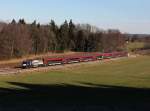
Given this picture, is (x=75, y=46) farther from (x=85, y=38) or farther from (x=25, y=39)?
(x=25, y=39)

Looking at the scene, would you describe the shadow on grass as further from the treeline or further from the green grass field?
the treeline

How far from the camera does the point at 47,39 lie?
4779 inches

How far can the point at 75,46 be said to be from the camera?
5664 inches

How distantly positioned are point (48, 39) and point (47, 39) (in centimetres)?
145

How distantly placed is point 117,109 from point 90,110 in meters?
1.00

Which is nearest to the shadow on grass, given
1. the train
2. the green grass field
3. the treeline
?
the green grass field

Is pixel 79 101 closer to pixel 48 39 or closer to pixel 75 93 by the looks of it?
pixel 75 93

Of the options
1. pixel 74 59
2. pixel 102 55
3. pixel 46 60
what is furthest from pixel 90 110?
pixel 102 55

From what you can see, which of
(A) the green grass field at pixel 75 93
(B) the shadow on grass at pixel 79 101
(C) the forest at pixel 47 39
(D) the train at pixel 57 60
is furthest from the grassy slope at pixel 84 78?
(C) the forest at pixel 47 39

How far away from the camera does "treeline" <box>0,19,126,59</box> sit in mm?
96250

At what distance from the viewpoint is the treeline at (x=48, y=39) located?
96250mm

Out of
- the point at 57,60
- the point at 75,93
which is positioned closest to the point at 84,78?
the point at 75,93

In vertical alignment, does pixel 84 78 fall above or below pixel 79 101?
below

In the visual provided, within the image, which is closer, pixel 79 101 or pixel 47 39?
pixel 79 101
